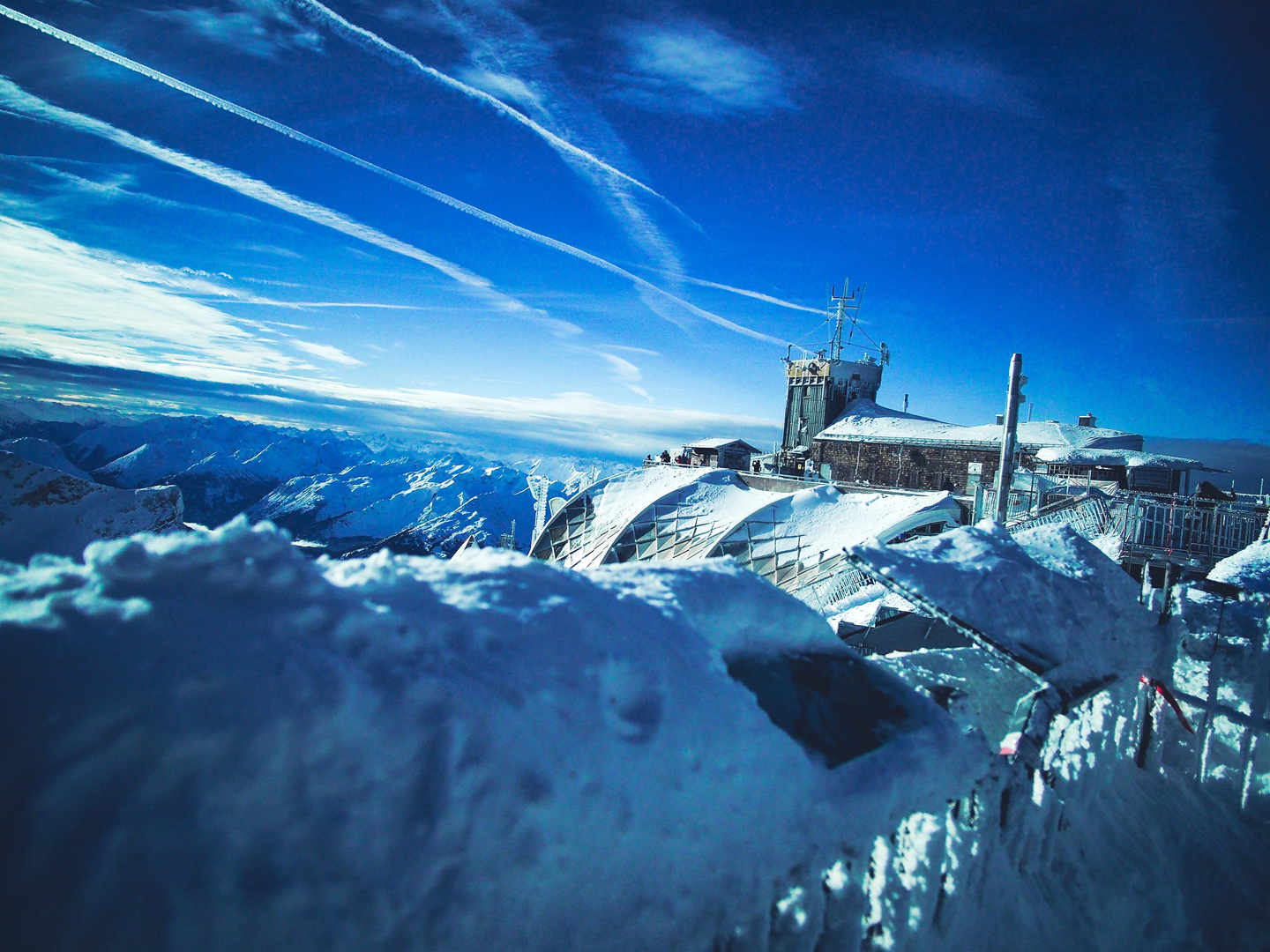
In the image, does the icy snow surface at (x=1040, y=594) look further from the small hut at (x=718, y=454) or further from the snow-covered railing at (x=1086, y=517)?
the small hut at (x=718, y=454)

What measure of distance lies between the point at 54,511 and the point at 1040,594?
8.77m

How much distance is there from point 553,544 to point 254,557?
26314 mm

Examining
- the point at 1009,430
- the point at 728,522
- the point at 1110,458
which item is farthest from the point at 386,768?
the point at 1110,458

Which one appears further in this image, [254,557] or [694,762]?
[694,762]

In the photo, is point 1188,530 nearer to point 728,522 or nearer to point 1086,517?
point 1086,517

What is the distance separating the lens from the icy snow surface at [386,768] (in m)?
1.20

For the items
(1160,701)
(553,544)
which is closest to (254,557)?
(1160,701)

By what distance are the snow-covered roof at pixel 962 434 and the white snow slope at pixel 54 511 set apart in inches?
1335

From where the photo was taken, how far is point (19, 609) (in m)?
1.41

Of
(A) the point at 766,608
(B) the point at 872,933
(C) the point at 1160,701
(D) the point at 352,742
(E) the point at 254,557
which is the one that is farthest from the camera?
(C) the point at 1160,701

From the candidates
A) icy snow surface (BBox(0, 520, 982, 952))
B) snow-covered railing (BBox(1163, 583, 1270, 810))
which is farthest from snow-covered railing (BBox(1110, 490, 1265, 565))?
icy snow surface (BBox(0, 520, 982, 952))

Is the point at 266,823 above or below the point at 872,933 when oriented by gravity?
above

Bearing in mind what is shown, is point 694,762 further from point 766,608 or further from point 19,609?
point 19,609

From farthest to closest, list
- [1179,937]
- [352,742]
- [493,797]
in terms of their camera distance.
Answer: [1179,937] < [493,797] < [352,742]
